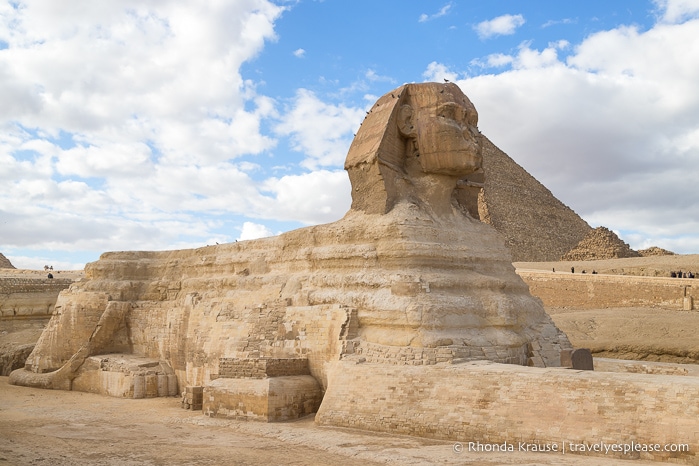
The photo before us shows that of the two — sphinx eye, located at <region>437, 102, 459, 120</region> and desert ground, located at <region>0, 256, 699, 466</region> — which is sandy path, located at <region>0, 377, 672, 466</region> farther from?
sphinx eye, located at <region>437, 102, 459, 120</region>

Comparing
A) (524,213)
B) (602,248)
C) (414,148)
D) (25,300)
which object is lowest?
(25,300)

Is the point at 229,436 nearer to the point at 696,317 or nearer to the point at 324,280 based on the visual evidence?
the point at 324,280

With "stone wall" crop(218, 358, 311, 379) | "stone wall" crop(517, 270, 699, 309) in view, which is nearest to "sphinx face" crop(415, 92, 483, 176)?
"stone wall" crop(218, 358, 311, 379)

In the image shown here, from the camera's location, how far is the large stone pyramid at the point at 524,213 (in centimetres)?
5975

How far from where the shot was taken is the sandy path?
5.77m

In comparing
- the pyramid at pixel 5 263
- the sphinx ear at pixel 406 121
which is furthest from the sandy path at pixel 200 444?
the pyramid at pixel 5 263

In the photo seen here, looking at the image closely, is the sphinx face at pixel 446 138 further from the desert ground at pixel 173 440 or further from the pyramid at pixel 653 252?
the pyramid at pixel 653 252

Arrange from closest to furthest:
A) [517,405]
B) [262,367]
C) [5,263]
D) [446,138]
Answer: [517,405], [262,367], [446,138], [5,263]

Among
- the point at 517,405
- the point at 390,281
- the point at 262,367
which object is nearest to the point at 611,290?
the point at 390,281

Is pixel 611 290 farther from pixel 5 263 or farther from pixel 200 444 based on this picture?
pixel 5 263

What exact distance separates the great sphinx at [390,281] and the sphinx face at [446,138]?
0.6 inches

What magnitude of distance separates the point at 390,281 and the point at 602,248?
42.7 m

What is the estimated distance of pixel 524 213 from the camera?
63281mm

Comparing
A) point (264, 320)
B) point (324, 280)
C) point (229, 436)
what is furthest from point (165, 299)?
point (229, 436)
